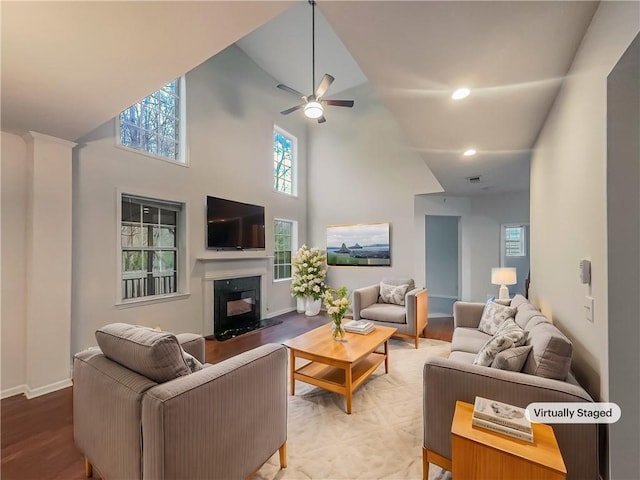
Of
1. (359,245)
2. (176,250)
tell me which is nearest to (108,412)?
(176,250)

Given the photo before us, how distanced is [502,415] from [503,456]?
199 mm

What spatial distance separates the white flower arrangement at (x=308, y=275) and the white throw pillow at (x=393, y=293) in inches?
60.7

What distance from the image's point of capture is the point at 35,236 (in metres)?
2.74

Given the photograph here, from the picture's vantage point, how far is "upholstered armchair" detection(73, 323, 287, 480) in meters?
1.20

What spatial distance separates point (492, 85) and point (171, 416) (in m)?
2.73

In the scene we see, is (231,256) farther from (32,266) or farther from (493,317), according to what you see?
(493,317)

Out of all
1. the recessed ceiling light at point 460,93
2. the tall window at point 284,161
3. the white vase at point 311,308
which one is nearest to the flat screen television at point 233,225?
the tall window at point 284,161

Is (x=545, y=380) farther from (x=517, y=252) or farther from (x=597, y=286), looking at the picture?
(x=517, y=252)

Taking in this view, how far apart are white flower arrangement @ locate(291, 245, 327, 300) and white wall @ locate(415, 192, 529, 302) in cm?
238

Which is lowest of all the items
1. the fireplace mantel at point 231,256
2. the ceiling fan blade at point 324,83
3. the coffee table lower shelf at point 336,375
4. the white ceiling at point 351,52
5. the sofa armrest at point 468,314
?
the coffee table lower shelf at point 336,375

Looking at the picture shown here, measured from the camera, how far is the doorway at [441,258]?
7582 millimetres

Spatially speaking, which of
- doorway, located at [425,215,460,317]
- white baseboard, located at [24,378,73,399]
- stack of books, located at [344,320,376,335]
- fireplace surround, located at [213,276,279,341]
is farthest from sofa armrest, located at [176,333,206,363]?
doorway, located at [425,215,460,317]

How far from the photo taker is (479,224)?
240 inches

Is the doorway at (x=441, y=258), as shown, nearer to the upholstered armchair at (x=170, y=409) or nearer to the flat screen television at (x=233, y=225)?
the flat screen television at (x=233, y=225)
